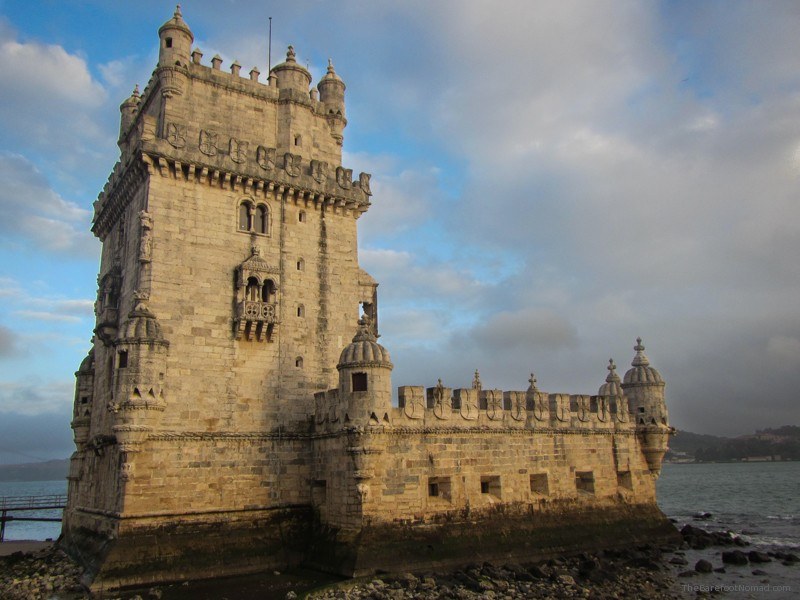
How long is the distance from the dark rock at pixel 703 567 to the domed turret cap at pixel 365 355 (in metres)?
14.3

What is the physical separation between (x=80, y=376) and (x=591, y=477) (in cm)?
2352

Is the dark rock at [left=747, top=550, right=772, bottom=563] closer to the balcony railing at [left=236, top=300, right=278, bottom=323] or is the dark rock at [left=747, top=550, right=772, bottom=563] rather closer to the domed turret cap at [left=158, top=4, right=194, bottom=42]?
the balcony railing at [left=236, top=300, right=278, bottom=323]

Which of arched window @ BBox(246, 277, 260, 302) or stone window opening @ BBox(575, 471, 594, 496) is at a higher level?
arched window @ BBox(246, 277, 260, 302)

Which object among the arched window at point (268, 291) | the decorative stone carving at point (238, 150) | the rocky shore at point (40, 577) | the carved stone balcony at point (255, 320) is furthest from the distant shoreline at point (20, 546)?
the decorative stone carving at point (238, 150)

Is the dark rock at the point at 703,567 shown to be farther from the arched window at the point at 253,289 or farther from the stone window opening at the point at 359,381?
the arched window at the point at 253,289

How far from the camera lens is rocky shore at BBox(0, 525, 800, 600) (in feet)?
67.4

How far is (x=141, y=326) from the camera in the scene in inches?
890

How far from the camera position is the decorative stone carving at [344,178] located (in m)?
28.7

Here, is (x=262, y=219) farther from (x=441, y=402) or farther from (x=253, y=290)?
(x=441, y=402)

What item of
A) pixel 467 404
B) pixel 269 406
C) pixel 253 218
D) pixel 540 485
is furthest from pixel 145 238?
pixel 540 485

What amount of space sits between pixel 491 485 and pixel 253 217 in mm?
14372

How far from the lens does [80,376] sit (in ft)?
99.3

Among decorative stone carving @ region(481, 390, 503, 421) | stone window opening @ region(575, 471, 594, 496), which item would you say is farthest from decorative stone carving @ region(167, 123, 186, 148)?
stone window opening @ region(575, 471, 594, 496)

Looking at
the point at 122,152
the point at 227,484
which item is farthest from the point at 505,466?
the point at 122,152
